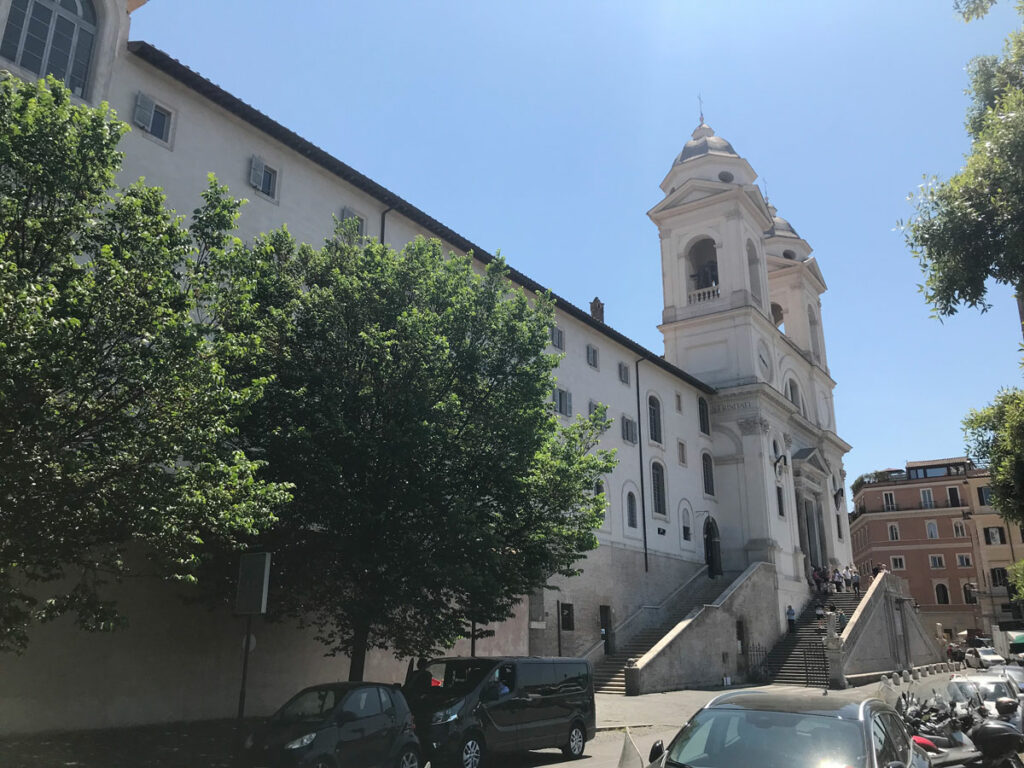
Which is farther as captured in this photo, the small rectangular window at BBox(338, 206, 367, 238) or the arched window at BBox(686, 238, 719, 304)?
the arched window at BBox(686, 238, 719, 304)

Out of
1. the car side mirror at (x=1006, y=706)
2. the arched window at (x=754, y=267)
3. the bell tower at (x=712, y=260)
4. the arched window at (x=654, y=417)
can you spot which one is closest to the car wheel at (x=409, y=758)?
the car side mirror at (x=1006, y=706)

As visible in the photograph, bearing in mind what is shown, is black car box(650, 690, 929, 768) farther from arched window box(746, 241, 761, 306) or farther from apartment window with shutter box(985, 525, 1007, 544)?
apartment window with shutter box(985, 525, 1007, 544)

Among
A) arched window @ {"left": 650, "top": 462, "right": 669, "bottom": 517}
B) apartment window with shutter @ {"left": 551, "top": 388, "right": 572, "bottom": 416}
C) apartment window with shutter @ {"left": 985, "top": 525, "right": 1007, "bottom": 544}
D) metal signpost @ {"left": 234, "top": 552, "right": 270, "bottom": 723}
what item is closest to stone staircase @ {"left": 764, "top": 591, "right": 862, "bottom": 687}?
arched window @ {"left": 650, "top": 462, "right": 669, "bottom": 517}

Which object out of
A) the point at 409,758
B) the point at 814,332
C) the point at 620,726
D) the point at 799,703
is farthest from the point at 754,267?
the point at 799,703

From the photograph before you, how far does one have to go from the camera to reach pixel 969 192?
10031 mm

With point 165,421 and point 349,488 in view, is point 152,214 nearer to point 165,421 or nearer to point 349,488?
point 165,421

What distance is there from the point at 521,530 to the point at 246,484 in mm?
6155

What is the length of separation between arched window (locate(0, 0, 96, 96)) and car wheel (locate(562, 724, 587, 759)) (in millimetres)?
15856

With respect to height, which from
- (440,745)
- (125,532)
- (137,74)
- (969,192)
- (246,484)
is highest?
(137,74)

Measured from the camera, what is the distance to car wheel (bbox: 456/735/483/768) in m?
11.9

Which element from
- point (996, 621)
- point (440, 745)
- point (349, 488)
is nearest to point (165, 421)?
point (349, 488)

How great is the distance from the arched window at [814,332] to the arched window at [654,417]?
67.1 ft

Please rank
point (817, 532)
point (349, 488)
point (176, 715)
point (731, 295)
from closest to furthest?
1. point (349, 488)
2. point (176, 715)
3. point (731, 295)
4. point (817, 532)

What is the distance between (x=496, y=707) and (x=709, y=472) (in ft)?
97.7
